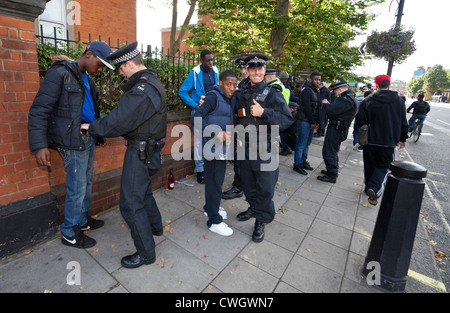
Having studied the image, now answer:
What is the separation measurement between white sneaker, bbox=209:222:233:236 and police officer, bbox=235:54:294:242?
0.33 m

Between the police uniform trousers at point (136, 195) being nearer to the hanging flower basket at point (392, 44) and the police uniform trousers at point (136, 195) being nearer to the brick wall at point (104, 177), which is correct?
the brick wall at point (104, 177)

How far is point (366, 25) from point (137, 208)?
1020 cm

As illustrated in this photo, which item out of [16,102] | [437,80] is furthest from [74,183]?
[437,80]

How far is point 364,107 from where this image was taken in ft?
14.7

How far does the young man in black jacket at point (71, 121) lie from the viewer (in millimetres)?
2262

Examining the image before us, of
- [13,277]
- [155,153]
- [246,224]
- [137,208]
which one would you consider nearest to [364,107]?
[246,224]

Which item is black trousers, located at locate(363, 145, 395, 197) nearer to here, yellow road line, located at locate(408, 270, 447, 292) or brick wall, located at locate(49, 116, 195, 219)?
yellow road line, located at locate(408, 270, 447, 292)

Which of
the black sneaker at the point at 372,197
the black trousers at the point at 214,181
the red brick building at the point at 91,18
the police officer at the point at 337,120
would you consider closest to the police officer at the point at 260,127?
the black trousers at the point at 214,181

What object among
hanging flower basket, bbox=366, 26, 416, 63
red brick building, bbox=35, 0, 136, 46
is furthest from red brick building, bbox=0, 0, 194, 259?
hanging flower basket, bbox=366, 26, 416, 63

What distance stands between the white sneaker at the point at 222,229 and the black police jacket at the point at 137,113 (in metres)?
1.51

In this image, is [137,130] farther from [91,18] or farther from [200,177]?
[91,18]

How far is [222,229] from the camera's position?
10.3 feet

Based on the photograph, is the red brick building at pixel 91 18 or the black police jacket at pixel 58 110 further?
the red brick building at pixel 91 18

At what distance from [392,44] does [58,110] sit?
8192 millimetres
